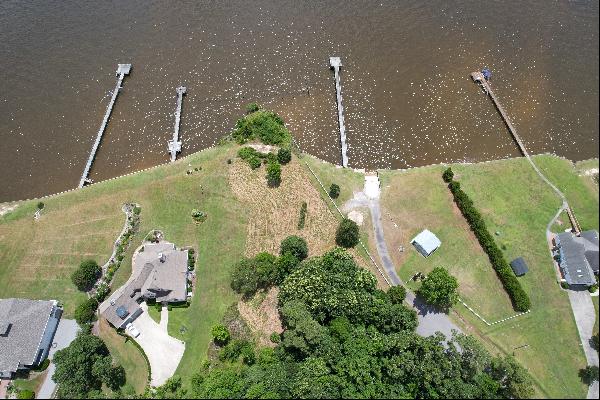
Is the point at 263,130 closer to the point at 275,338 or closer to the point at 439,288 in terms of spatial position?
the point at 275,338

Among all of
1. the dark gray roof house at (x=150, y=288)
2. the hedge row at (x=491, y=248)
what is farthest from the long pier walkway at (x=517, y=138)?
the dark gray roof house at (x=150, y=288)

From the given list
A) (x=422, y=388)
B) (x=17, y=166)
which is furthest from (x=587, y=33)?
(x=17, y=166)

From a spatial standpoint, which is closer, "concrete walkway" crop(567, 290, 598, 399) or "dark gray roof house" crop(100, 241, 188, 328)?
"concrete walkway" crop(567, 290, 598, 399)

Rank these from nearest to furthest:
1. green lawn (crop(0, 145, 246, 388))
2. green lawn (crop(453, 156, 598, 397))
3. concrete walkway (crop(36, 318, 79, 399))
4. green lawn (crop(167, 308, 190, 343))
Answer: green lawn (crop(453, 156, 598, 397))
concrete walkway (crop(36, 318, 79, 399))
green lawn (crop(167, 308, 190, 343))
green lawn (crop(0, 145, 246, 388))

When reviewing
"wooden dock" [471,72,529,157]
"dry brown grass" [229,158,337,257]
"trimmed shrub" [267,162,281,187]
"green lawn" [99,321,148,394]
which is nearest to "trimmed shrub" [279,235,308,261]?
"dry brown grass" [229,158,337,257]

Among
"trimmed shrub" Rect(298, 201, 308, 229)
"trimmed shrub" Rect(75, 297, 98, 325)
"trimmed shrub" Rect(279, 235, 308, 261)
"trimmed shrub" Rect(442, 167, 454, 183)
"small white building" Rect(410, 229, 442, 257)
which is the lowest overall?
"trimmed shrub" Rect(75, 297, 98, 325)

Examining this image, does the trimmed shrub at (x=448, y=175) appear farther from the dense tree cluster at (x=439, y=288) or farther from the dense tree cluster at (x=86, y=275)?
the dense tree cluster at (x=86, y=275)

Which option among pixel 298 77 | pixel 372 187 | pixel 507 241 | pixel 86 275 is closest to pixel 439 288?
pixel 507 241

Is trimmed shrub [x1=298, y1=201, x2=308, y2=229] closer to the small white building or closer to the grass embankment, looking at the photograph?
the grass embankment
